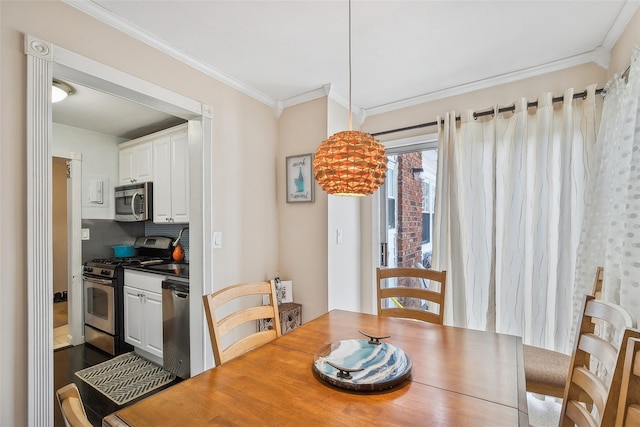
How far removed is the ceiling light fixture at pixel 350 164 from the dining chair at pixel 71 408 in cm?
103

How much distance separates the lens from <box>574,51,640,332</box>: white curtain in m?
1.42

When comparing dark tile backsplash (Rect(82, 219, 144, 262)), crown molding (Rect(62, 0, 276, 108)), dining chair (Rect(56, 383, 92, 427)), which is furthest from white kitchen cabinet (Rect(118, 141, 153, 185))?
dining chair (Rect(56, 383, 92, 427))

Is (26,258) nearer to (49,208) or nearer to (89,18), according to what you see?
(49,208)

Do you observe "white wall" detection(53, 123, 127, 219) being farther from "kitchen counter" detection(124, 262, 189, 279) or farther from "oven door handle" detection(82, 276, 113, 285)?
"kitchen counter" detection(124, 262, 189, 279)

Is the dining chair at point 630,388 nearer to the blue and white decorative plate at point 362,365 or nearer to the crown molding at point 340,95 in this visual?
the blue and white decorative plate at point 362,365

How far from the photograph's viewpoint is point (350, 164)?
126 centimetres

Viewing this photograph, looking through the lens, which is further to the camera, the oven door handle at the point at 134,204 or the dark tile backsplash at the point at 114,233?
the dark tile backsplash at the point at 114,233

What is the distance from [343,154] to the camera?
49.8 inches

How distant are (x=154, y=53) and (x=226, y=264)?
1.57 m

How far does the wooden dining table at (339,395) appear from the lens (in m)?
0.86

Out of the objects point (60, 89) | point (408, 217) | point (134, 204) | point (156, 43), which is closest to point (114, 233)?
point (134, 204)

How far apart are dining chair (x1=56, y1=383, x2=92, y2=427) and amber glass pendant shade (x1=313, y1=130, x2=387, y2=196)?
1.03m

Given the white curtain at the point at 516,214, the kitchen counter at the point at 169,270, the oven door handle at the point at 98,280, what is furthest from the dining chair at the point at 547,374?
the oven door handle at the point at 98,280

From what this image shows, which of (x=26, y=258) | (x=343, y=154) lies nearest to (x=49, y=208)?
(x=26, y=258)
